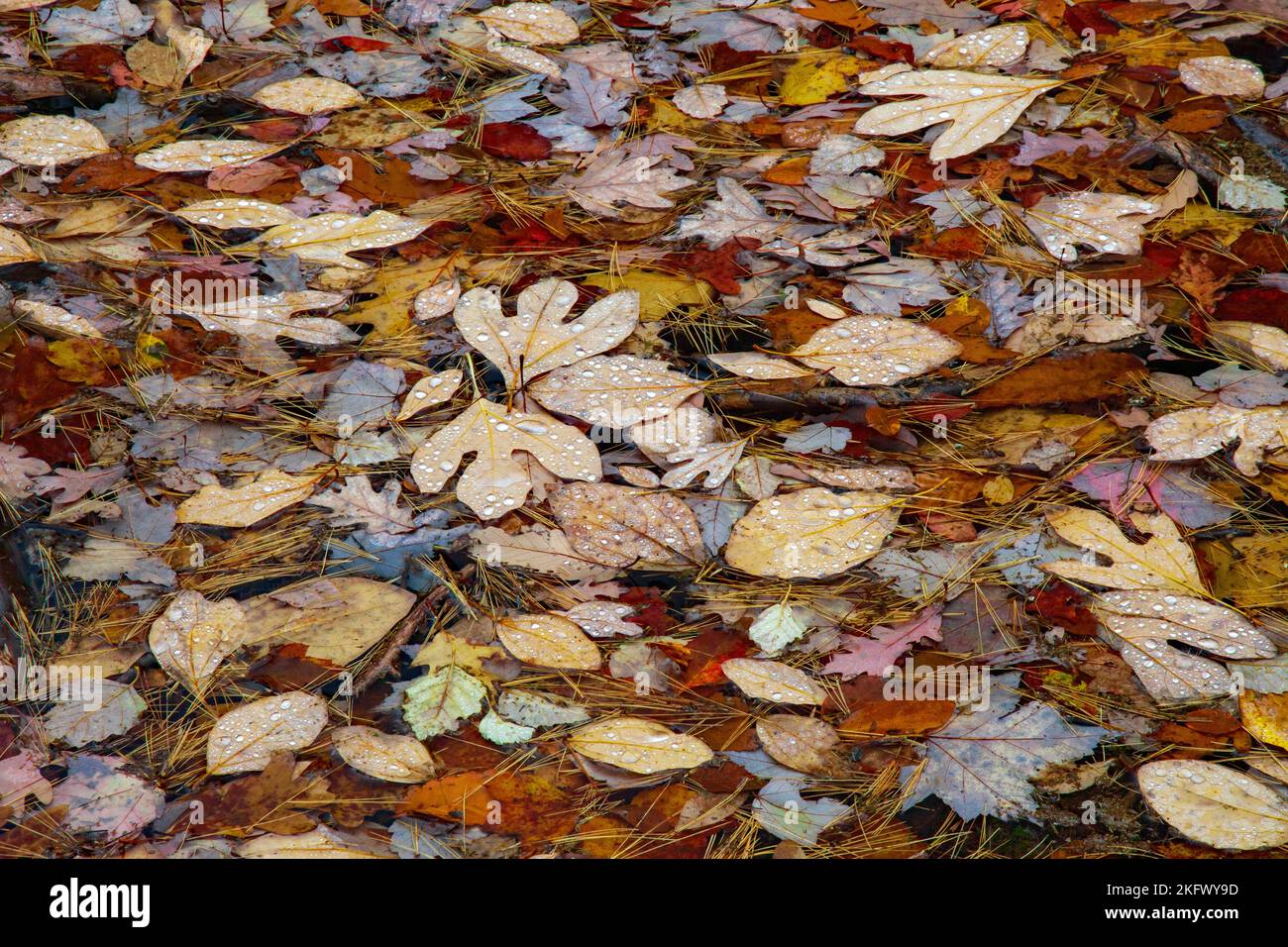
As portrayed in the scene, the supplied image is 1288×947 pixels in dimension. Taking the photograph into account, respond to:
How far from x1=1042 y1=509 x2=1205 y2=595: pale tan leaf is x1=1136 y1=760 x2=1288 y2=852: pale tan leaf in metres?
0.36

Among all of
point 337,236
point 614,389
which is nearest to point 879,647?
point 614,389

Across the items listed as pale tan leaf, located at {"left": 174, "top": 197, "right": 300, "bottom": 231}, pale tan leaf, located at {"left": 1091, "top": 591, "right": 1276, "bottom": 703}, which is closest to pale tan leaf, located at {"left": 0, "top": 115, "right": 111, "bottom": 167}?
pale tan leaf, located at {"left": 174, "top": 197, "right": 300, "bottom": 231}

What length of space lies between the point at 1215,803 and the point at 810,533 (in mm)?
886

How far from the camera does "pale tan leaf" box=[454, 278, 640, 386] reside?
6.92ft

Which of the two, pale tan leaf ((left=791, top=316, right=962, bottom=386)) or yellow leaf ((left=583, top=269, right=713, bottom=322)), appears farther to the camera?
yellow leaf ((left=583, top=269, right=713, bottom=322))

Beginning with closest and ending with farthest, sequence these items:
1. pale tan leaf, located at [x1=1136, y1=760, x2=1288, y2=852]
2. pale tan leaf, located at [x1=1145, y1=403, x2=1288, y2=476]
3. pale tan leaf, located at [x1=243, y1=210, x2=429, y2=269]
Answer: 1. pale tan leaf, located at [x1=1136, y1=760, x2=1288, y2=852]
2. pale tan leaf, located at [x1=1145, y1=403, x2=1288, y2=476]
3. pale tan leaf, located at [x1=243, y1=210, x2=429, y2=269]

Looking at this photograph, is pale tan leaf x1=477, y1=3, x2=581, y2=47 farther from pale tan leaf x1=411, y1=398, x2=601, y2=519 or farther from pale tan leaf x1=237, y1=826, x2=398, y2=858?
pale tan leaf x1=237, y1=826, x2=398, y2=858

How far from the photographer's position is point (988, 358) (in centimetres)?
209

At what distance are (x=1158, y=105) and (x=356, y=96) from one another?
7.41ft

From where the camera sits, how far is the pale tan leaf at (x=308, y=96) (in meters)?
2.58

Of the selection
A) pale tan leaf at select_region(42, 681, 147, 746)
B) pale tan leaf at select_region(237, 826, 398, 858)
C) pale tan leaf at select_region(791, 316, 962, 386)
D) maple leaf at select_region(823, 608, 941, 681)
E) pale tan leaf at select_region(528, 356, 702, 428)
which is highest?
pale tan leaf at select_region(791, 316, 962, 386)

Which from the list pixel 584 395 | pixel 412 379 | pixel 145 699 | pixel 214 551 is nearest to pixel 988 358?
pixel 584 395

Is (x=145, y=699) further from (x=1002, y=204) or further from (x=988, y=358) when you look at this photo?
(x=1002, y=204)

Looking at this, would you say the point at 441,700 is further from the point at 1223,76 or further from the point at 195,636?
the point at 1223,76
